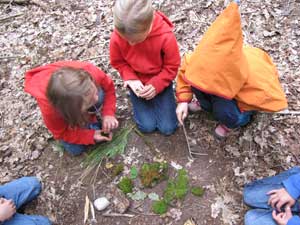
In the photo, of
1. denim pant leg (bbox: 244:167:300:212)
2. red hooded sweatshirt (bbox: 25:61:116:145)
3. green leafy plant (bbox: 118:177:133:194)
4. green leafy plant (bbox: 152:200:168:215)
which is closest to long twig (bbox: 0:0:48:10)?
red hooded sweatshirt (bbox: 25:61:116:145)

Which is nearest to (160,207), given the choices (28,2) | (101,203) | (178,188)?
(178,188)

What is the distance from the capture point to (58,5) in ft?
14.4

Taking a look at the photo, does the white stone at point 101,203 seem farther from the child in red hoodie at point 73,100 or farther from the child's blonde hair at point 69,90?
the child's blonde hair at point 69,90

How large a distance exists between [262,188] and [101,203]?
1.19 meters

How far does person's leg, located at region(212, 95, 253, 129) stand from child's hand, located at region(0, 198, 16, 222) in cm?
167

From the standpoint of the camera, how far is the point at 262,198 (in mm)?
2730

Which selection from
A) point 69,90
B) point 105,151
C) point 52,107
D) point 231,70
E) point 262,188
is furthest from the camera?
point 105,151

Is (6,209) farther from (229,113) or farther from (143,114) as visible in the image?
(229,113)

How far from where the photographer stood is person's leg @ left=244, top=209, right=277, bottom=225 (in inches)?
103

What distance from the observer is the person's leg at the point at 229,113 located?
9.45ft

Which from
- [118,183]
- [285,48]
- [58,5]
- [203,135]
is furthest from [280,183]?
[58,5]

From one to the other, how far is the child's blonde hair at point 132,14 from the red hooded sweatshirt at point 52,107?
544mm

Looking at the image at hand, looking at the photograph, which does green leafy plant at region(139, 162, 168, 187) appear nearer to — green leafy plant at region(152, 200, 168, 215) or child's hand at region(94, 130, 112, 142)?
green leafy plant at region(152, 200, 168, 215)

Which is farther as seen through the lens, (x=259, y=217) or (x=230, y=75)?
(x=259, y=217)
